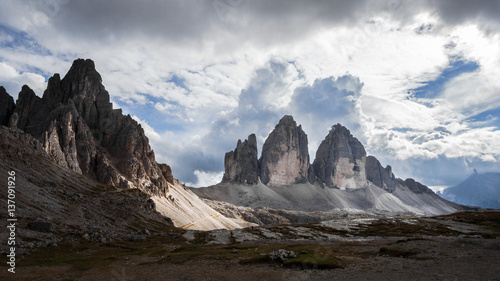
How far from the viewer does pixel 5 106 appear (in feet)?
450

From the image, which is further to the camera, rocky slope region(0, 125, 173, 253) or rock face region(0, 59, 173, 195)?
rock face region(0, 59, 173, 195)

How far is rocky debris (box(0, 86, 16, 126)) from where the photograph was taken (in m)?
134

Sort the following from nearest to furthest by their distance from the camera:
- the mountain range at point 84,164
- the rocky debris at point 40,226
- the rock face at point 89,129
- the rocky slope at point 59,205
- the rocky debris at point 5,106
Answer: the rocky debris at point 40,226, the rocky slope at point 59,205, the mountain range at point 84,164, the rock face at point 89,129, the rocky debris at point 5,106

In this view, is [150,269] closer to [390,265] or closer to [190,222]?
[390,265]

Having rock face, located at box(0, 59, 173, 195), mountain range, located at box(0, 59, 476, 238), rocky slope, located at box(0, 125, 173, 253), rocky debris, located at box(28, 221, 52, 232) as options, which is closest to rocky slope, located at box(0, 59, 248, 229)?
rock face, located at box(0, 59, 173, 195)

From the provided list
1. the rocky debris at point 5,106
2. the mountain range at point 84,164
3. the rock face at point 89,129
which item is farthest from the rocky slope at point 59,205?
the rocky debris at point 5,106

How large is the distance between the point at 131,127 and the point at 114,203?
266 feet

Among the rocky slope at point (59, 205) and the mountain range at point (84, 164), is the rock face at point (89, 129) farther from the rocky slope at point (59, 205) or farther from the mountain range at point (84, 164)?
the rocky slope at point (59, 205)

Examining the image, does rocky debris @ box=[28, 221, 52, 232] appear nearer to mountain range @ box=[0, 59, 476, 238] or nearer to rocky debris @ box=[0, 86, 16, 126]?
mountain range @ box=[0, 59, 476, 238]

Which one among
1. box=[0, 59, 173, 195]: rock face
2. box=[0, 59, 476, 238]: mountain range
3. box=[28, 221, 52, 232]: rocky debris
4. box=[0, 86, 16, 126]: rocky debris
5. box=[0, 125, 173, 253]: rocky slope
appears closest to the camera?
box=[28, 221, 52, 232]: rocky debris

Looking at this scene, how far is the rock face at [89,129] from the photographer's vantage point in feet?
417

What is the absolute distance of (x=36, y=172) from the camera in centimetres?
8119

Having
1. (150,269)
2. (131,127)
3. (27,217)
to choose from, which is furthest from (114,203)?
(131,127)

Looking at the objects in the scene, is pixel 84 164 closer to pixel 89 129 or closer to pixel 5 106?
pixel 89 129
